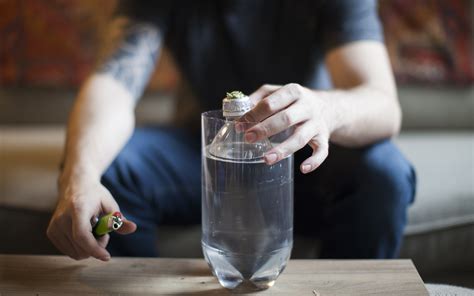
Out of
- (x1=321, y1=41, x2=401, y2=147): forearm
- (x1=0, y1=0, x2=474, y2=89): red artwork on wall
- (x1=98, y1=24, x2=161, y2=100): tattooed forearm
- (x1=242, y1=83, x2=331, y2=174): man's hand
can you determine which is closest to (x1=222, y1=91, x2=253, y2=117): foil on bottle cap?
(x1=242, y1=83, x2=331, y2=174): man's hand

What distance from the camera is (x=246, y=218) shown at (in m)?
0.75

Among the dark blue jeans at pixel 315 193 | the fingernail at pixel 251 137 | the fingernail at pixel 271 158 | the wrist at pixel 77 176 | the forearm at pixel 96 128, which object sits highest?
the fingernail at pixel 251 137

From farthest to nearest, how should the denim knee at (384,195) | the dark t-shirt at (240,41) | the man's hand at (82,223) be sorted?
the dark t-shirt at (240,41)
the denim knee at (384,195)
the man's hand at (82,223)

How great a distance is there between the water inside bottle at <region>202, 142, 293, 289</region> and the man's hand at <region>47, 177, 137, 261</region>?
0.11 meters

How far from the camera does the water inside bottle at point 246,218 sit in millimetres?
731

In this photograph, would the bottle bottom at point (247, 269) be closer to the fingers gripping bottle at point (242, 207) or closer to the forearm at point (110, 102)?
the fingers gripping bottle at point (242, 207)

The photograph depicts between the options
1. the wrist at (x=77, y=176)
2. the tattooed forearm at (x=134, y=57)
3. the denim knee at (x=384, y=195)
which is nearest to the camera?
the wrist at (x=77, y=176)

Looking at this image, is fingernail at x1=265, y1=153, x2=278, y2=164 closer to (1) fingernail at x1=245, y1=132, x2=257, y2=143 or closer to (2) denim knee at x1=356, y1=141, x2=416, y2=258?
(1) fingernail at x1=245, y1=132, x2=257, y2=143

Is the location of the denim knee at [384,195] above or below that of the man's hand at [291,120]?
below

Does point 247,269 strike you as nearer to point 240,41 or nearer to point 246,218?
point 246,218

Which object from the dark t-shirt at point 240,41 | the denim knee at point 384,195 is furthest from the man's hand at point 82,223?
the dark t-shirt at point 240,41

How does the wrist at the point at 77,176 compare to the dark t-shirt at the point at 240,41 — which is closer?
the wrist at the point at 77,176

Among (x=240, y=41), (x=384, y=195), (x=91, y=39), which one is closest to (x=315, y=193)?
(x=384, y=195)

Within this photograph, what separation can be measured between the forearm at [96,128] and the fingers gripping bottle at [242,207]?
0.81 ft
